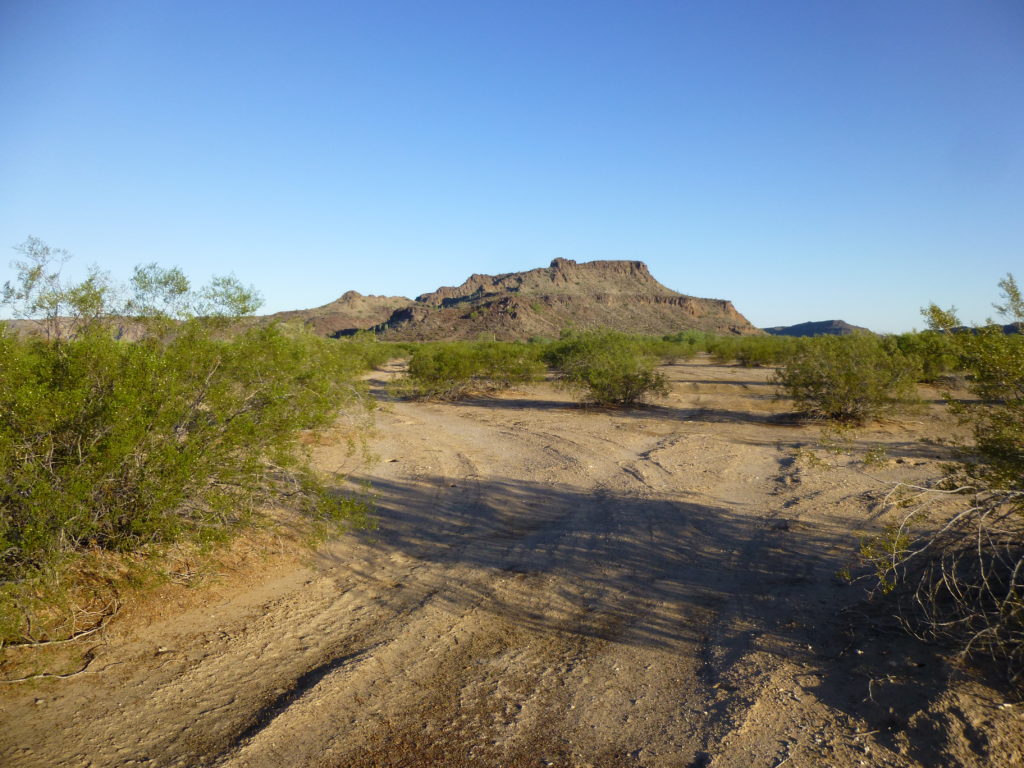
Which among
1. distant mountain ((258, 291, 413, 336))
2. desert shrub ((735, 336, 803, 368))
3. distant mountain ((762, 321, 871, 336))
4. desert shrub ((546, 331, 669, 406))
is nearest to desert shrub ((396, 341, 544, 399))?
desert shrub ((546, 331, 669, 406))

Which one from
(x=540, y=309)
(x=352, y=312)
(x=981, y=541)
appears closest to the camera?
(x=981, y=541)

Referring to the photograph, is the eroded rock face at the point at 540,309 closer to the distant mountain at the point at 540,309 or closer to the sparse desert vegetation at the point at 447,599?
the distant mountain at the point at 540,309

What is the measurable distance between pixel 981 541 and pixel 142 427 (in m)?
6.79

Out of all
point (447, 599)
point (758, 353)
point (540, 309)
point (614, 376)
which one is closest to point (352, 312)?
point (540, 309)

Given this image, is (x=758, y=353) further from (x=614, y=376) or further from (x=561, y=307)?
(x=561, y=307)

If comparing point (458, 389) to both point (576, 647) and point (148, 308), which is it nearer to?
point (148, 308)

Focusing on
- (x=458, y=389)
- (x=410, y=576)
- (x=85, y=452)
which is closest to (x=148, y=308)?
(x=85, y=452)

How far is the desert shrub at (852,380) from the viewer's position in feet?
48.4

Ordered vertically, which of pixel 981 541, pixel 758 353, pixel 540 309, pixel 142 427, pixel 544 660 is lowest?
pixel 544 660

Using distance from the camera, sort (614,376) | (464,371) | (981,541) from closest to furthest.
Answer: (981,541), (614,376), (464,371)

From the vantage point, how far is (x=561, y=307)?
319ft

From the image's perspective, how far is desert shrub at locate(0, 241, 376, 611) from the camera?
4.59m

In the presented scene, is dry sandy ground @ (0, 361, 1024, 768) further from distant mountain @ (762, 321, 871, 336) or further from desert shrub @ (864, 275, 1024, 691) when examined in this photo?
distant mountain @ (762, 321, 871, 336)

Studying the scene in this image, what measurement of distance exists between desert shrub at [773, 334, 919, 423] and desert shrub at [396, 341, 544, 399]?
11.4m
